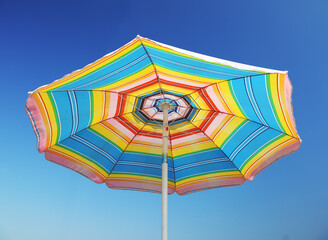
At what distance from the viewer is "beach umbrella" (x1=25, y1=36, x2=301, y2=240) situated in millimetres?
2375

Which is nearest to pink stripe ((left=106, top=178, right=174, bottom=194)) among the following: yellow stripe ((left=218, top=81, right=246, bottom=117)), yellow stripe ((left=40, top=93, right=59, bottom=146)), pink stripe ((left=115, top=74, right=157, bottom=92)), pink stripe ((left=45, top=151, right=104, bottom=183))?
pink stripe ((left=45, top=151, right=104, bottom=183))

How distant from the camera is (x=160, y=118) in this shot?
3.82 m

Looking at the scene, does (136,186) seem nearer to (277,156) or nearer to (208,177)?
(208,177)

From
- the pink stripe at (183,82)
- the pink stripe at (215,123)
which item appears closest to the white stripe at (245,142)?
the pink stripe at (215,123)

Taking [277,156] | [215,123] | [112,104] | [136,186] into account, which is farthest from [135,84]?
[277,156]

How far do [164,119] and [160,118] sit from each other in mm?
579

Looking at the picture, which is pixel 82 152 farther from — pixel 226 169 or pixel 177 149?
pixel 226 169

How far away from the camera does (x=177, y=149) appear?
12.8 ft

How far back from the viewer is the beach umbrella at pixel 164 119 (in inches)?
93.5

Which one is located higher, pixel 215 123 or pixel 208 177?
pixel 215 123

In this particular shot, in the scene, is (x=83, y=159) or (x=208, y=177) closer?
(x=83, y=159)

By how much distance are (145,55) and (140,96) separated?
1081mm

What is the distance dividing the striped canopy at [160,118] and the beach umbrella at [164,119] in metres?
0.01

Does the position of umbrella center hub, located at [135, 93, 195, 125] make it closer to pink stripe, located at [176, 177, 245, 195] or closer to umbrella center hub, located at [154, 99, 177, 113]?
umbrella center hub, located at [154, 99, 177, 113]
